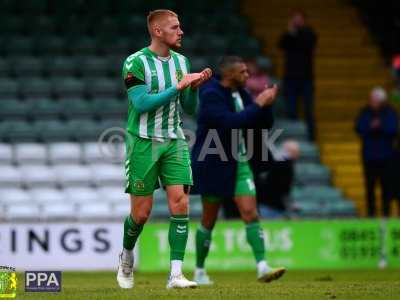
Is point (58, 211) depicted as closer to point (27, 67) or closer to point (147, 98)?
point (27, 67)

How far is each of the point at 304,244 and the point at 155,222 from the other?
84.3 inches

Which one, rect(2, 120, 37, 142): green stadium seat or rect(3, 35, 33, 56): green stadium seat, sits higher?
rect(3, 35, 33, 56): green stadium seat

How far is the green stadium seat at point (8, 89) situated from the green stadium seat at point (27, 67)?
1.24 feet

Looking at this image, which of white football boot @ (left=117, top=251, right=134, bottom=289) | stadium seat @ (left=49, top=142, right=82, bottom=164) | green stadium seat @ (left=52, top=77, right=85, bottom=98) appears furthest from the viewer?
green stadium seat @ (left=52, top=77, right=85, bottom=98)

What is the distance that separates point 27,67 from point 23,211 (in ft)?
12.2

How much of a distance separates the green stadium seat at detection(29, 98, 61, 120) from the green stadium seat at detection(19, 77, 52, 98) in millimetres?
272

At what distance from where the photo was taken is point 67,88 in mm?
22156

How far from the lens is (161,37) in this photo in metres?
11.2

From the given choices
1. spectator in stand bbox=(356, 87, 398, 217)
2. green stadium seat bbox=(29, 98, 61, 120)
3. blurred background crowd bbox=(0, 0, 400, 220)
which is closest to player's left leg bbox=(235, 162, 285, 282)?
blurred background crowd bbox=(0, 0, 400, 220)

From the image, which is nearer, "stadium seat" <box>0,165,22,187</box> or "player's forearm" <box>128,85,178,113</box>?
"player's forearm" <box>128,85,178,113</box>

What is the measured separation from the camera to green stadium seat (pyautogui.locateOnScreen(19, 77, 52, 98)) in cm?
2195

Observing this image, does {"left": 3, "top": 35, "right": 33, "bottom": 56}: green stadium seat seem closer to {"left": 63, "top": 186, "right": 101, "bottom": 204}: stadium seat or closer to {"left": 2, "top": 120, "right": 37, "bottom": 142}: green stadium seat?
{"left": 2, "top": 120, "right": 37, "bottom": 142}: green stadium seat

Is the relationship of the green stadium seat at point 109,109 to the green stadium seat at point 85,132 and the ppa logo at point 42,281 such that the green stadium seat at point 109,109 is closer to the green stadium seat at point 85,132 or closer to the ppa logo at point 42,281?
the green stadium seat at point 85,132

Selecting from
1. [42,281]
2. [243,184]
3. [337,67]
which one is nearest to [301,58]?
[337,67]
